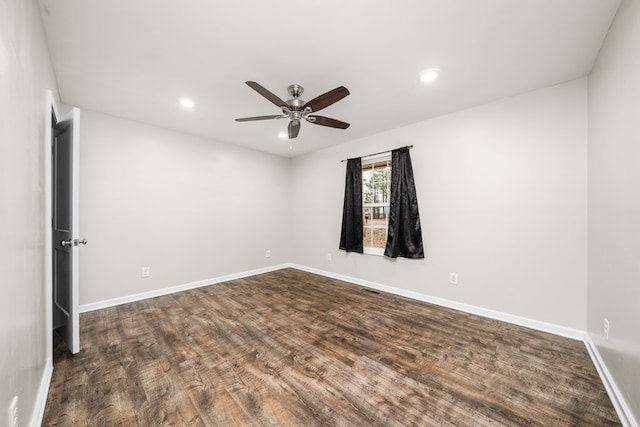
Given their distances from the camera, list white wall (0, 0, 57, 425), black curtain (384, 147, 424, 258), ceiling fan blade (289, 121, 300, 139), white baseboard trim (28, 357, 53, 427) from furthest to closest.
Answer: black curtain (384, 147, 424, 258) → ceiling fan blade (289, 121, 300, 139) → white baseboard trim (28, 357, 53, 427) → white wall (0, 0, 57, 425)

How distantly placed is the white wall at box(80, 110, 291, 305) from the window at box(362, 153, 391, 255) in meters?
1.97

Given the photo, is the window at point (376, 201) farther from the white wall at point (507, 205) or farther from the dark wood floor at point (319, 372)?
the dark wood floor at point (319, 372)

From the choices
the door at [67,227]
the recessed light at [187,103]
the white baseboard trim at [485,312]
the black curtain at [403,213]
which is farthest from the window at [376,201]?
the door at [67,227]

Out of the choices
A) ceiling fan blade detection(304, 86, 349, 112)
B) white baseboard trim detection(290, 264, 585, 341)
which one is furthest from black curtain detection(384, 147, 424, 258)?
ceiling fan blade detection(304, 86, 349, 112)

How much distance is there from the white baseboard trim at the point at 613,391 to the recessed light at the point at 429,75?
8.69 ft

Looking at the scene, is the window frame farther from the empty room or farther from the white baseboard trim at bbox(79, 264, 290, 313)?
the white baseboard trim at bbox(79, 264, 290, 313)

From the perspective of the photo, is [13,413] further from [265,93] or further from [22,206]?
[265,93]

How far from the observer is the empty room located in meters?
1.46

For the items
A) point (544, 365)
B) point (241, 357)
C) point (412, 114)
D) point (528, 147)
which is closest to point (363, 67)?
point (412, 114)

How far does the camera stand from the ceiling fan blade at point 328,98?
1.95m

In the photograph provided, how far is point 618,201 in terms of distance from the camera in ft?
5.34

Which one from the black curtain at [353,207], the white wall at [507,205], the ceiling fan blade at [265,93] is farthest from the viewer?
the black curtain at [353,207]

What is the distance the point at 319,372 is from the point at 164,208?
3180 mm

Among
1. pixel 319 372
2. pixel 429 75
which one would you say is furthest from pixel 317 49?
pixel 319 372
